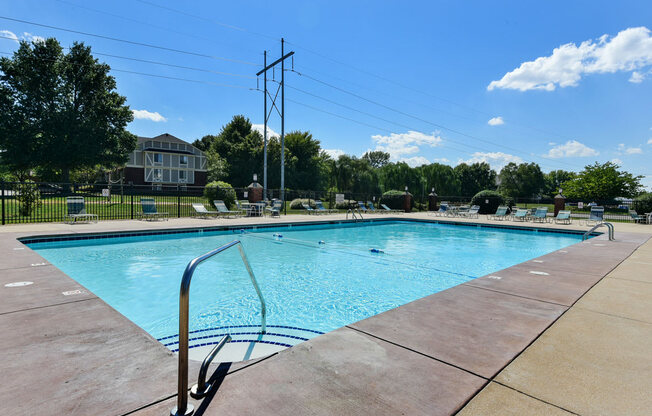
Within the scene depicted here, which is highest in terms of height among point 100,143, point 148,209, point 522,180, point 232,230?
point 100,143

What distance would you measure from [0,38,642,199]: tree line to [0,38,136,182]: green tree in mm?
67

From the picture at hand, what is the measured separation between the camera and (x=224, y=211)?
1566 centimetres

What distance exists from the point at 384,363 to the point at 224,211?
14.3 m

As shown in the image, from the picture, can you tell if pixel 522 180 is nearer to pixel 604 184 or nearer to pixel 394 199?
pixel 604 184

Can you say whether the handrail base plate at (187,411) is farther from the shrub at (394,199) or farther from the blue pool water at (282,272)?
the shrub at (394,199)

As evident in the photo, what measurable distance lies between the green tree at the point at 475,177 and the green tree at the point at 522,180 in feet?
19.3

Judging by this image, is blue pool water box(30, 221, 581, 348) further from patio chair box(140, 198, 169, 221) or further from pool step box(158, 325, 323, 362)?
patio chair box(140, 198, 169, 221)

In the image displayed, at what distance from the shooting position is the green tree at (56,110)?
2884cm

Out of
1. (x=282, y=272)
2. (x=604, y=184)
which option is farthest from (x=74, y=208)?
(x=604, y=184)

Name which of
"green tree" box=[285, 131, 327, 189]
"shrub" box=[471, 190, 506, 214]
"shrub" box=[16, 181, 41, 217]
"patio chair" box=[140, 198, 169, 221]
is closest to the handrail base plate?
"patio chair" box=[140, 198, 169, 221]

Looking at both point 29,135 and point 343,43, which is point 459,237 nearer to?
point 343,43

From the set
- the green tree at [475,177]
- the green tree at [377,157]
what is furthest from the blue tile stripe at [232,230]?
the green tree at [377,157]

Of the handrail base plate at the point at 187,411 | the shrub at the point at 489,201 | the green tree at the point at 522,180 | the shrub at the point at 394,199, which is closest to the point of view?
the handrail base plate at the point at 187,411

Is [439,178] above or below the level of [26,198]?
above
